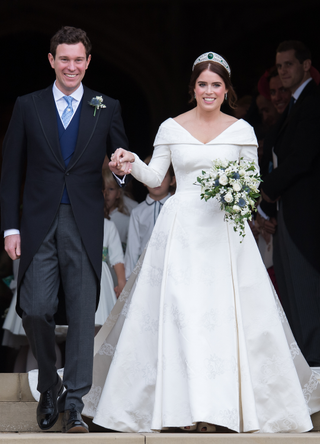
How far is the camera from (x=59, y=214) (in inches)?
155

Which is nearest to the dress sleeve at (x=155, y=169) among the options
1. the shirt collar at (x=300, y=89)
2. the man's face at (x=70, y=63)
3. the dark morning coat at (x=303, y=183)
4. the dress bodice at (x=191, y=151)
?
the dress bodice at (x=191, y=151)

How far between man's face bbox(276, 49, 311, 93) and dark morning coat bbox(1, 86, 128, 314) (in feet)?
7.62

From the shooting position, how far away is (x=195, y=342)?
3.97 m

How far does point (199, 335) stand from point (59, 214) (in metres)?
1.03

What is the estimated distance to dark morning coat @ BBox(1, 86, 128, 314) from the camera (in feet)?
12.9

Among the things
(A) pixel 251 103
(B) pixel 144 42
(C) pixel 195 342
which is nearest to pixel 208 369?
(C) pixel 195 342

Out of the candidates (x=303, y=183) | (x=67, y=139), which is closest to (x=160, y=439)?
(x=67, y=139)

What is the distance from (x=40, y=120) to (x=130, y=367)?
1505mm

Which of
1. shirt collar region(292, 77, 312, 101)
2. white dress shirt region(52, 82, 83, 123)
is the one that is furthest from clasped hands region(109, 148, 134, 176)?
shirt collar region(292, 77, 312, 101)

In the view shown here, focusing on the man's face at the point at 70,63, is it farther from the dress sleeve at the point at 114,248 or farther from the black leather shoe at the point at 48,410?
the dress sleeve at the point at 114,248

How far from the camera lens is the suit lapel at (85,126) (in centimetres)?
397

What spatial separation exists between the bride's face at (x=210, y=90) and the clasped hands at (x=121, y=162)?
69 cm

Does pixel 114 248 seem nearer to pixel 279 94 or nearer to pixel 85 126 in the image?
pixel 279 94

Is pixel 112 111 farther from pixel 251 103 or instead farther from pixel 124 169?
pixel 251 103
